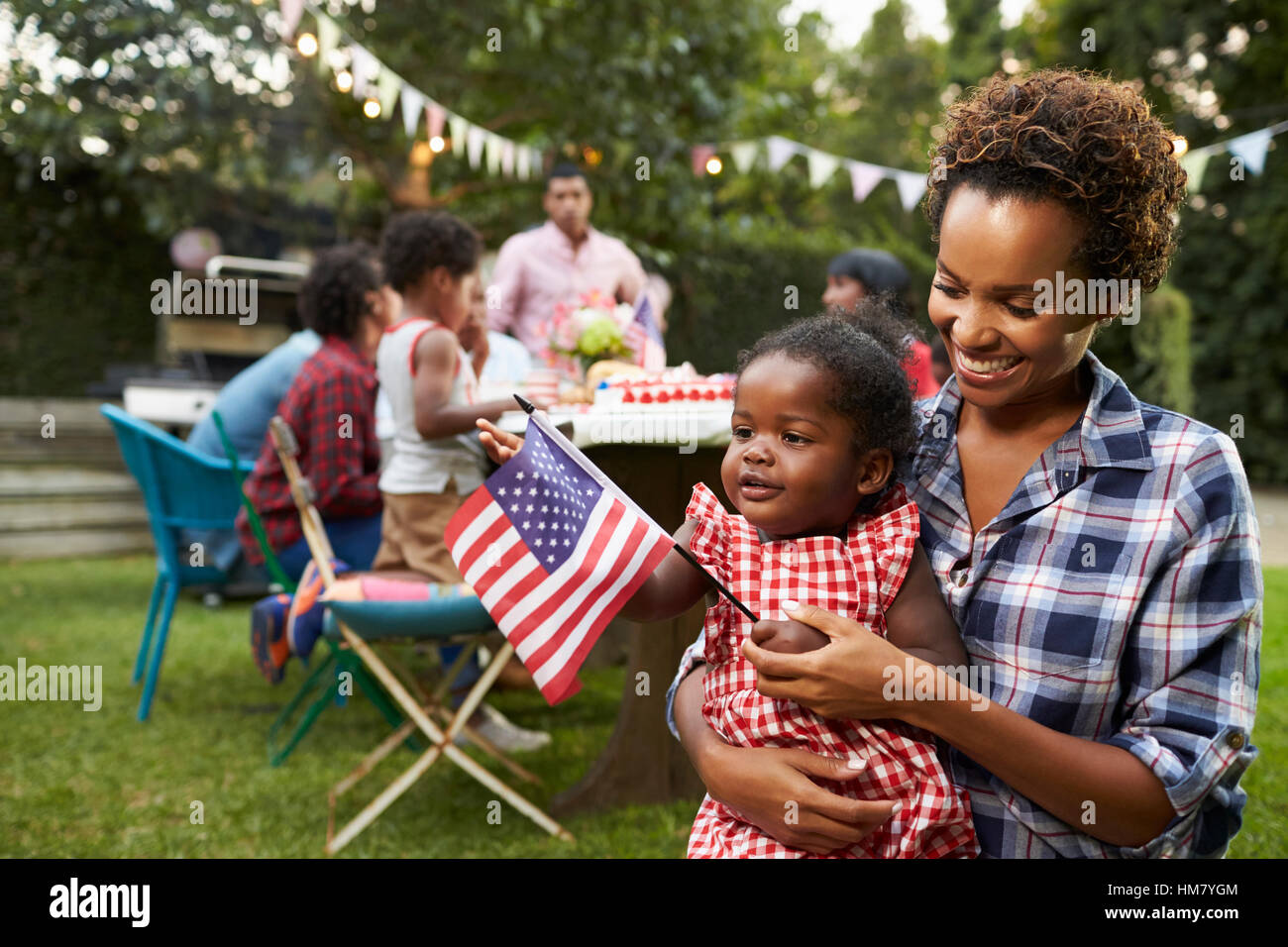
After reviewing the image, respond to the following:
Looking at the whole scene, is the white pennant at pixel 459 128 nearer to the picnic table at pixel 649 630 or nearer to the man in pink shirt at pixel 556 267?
the man in pink shirt at pixel 556 267

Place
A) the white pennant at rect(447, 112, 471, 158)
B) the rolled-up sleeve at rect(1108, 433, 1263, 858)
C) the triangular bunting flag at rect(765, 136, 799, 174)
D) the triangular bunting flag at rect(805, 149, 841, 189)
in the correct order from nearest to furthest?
the rolled-up sleeve at rect(1108, 433, 1263, 858) < the white pennant at rect(447, 112, 471, 158) < the triangular bunting flag at rect(805, 149, 841, 189) < the triangular bunting flag at rect(765, 136, 799, 174)

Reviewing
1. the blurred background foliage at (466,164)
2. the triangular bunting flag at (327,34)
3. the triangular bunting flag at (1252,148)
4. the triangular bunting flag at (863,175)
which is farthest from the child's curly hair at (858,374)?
the triangular bunting flag at (1252,148)

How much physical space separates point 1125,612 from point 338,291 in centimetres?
418

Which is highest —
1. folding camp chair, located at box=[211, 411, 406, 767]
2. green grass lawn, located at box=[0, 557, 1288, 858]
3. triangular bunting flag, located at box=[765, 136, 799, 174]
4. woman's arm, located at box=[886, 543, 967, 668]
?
triangular bunting flag, located at box=[765, 136, 799, 174]

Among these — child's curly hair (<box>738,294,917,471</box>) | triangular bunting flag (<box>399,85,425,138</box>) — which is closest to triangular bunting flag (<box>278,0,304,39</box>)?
triangular bunting flag (<box>399,85,425,138</box>)

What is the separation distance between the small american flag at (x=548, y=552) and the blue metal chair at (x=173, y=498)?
11.0 ft

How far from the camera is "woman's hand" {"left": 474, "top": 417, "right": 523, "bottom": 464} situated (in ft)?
5.14

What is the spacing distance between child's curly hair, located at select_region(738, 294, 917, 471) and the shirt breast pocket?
0.81 ft

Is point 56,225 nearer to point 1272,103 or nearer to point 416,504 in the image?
point 416,504

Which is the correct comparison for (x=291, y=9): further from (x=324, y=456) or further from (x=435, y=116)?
(x=324, y=456)

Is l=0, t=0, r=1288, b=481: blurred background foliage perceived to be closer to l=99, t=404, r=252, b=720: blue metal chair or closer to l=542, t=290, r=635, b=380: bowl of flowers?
l=542, t=290, r=635, b=380: bowl of flowers

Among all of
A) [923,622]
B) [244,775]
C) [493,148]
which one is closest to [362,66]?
[493,148]

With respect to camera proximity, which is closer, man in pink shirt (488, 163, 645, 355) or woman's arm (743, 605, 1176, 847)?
woman's arm (743, 605, 1176, 847)

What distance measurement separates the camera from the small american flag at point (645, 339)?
4.08 metres
